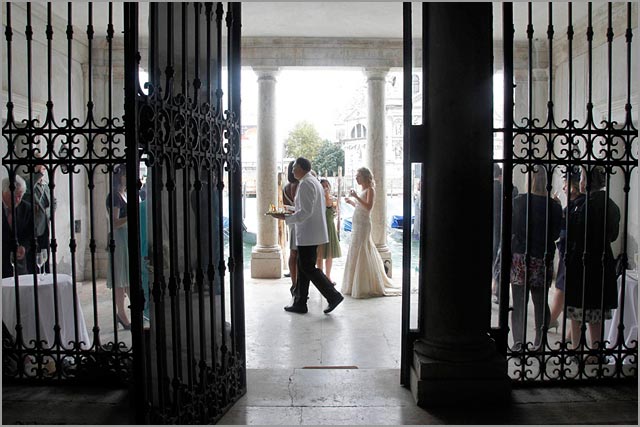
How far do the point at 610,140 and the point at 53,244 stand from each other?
313cm

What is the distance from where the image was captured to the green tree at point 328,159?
26391 millimetres

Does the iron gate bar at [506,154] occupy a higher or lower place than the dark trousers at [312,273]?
higher

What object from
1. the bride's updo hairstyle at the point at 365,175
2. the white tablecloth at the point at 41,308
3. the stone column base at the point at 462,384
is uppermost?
the bride's updo hairstyle at the point at 365,175

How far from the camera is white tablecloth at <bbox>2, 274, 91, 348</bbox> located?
11.1 ft

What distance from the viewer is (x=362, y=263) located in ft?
22.9

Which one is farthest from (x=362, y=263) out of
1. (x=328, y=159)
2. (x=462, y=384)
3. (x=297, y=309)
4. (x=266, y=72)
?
(x=328, y=159)

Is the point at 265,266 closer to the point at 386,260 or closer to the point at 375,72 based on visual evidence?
the point at 386,260

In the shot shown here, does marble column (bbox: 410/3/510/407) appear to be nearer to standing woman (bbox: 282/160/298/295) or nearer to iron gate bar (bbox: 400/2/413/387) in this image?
iron gate bar (bbox: 400/2/413/387)

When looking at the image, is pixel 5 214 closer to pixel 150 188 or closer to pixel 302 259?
pixel 150 188

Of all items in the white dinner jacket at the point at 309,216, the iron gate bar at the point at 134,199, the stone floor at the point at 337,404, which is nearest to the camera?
the iron gate bar at the point at 134,199

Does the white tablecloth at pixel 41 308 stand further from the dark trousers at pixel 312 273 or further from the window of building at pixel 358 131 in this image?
the window of building at pixel 358 131

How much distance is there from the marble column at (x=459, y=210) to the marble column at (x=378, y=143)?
549 centimetres

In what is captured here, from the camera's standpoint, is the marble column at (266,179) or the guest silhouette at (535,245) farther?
the marble column at (266,179)

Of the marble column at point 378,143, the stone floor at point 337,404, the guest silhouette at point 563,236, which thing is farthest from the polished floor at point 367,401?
the marble column at point 378,143
